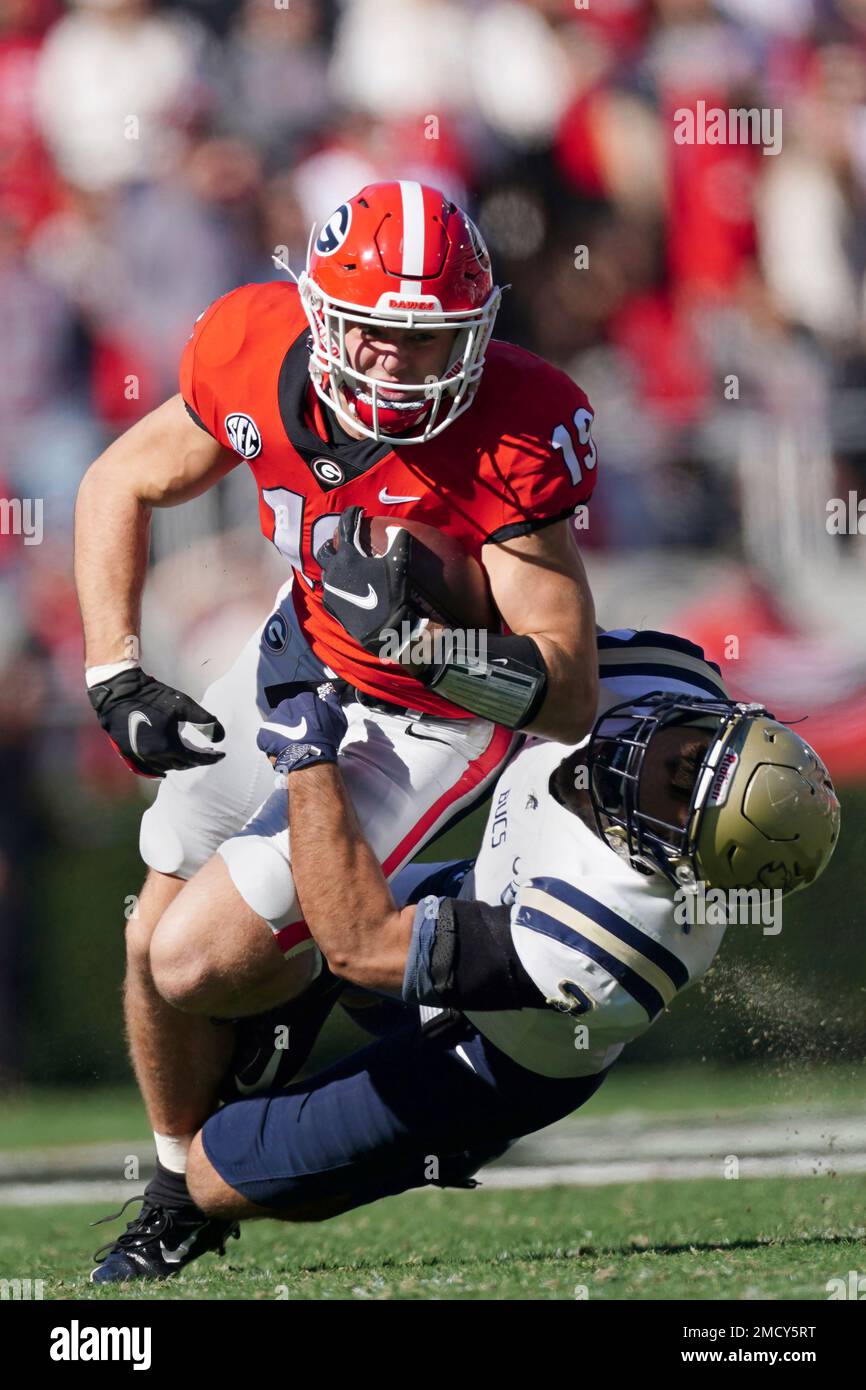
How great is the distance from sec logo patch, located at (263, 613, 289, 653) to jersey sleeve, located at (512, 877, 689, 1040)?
2.80ft

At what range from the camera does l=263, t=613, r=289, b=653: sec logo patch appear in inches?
136

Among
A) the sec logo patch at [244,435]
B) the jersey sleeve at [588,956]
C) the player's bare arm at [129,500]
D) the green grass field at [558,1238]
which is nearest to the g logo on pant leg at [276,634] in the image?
the player's bare arm at [129,500]

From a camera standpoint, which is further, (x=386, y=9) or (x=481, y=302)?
(x=386, y=9)

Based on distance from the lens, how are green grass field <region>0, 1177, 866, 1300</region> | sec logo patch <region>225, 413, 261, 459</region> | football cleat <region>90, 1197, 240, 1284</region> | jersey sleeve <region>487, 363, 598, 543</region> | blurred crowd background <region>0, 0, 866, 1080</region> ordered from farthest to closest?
blurred crowd background <region>0, 0, 866, 1080</region> < football cleat <region>90, 1197, 240, 1284</region> < sec logo patch <region>225, 413, 261, 459</region> < green grass field <region>0, 1177, 866, 1300</region> < jersey sleeve <region>487, 363, 598, 543</region>

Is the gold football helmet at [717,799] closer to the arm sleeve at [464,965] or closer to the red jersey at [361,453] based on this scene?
the arm sleeve at [464,965]

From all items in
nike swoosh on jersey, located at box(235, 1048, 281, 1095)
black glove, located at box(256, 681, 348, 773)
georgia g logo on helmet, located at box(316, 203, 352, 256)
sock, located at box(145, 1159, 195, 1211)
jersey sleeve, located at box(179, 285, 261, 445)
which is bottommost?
sock, located at box(145, 1159, 195, 1211)

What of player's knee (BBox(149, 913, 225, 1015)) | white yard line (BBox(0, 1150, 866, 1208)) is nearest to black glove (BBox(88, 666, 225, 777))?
player's knee (BBox(149, 913, 225, 1015))

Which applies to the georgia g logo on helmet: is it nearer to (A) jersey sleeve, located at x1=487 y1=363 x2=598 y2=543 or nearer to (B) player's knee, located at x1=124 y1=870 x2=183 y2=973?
(A) jersey sleeve, located at x1=487 y1=363 x2=598 y2=543

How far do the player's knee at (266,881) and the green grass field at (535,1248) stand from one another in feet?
2.11

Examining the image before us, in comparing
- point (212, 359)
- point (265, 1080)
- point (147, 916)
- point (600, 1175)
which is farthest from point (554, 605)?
point (600, 1175)

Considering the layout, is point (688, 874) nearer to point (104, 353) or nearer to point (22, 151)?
point (104, 353)

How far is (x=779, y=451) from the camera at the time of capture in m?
5.50

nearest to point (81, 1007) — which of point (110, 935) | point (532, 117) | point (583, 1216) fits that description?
point (110, 935)

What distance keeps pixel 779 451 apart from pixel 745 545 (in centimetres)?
31
